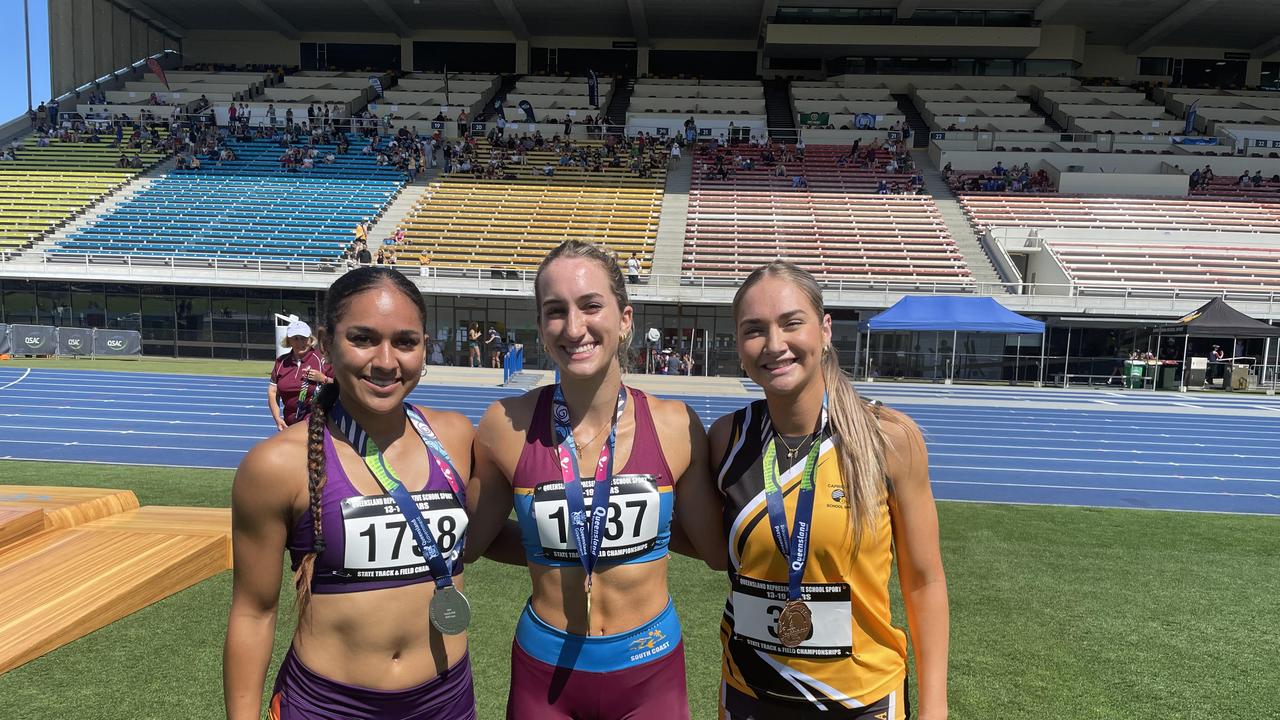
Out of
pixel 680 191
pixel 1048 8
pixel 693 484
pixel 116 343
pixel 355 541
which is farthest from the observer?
pixel 1048 8

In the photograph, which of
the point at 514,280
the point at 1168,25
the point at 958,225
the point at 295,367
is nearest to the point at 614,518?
the point at 295,367

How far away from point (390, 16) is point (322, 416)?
45347 mm

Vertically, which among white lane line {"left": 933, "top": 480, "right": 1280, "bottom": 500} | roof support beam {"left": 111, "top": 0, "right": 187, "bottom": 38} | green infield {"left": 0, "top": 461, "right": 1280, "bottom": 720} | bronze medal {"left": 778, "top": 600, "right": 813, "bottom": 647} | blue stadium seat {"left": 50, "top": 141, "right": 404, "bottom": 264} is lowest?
white lane line {"left": 933, "top": 480, "right": 1280, "bottom": 500}

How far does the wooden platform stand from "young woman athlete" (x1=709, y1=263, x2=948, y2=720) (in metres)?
4.01

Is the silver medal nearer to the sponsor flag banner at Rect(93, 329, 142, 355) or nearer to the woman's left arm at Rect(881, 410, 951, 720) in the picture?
the woman's left arm at Rect(881, 410, 951, 720)

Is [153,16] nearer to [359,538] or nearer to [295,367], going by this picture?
[295,367]

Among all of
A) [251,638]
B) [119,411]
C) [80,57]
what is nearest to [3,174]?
[80,57]

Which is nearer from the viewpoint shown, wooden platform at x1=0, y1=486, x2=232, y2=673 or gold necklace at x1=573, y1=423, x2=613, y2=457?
gold necklace at x1=573, y1=423, x2=613, y2=457

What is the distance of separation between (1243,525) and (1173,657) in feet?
14.6

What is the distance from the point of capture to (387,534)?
212 cm

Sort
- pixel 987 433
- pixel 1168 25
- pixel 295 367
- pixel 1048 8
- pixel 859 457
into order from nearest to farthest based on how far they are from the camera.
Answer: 1. pixel 859 457
2. pixel 295 367
3. pixel 987 433
4. pixel 1048 8
5. pixel 1168 25

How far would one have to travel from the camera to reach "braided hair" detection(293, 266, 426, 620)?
2.06 meters

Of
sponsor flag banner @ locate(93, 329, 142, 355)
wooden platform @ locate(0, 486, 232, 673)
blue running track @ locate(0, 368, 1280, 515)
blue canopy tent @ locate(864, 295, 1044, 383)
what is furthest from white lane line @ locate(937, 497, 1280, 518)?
sponsor flag banner @ locate(93, 329, 142, 355)

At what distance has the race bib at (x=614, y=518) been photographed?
7.52ft
